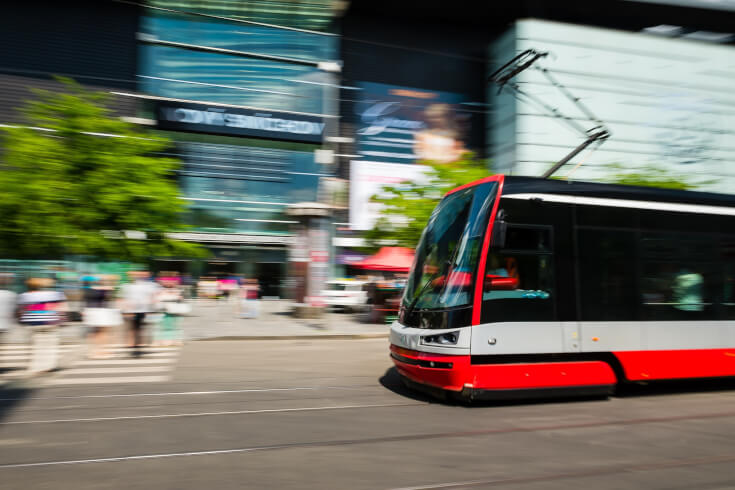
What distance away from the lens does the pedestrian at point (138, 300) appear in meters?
10.2

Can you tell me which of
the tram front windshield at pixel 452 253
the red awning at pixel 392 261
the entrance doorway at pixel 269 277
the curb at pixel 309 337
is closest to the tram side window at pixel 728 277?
the tram front windshield at pixel 452 253

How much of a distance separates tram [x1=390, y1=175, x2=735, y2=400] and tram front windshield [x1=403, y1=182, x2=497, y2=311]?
2 centimetres

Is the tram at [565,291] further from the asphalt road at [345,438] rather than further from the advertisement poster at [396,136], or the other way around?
the advertisement poster at [396,136]

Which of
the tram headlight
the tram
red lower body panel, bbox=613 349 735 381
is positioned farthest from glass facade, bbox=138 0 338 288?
red lower body panel, bbox=613 349 735 381

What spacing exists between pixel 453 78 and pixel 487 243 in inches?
1095

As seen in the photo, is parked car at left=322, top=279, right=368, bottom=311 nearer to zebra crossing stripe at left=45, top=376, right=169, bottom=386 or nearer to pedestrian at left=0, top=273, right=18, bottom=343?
zebra crossing stripe at left=45, top=376, right=169, bottom=386

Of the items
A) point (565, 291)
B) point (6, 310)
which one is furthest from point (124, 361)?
point (565, 291)

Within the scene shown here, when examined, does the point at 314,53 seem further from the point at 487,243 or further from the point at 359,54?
the point at 487,243

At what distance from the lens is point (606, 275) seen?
257 inches

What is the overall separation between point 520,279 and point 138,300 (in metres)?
7.34

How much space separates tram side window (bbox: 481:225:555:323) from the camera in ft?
19.6

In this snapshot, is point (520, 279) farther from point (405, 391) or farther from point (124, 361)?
A: point (124, 361)

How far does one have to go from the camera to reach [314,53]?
29125 millimetres

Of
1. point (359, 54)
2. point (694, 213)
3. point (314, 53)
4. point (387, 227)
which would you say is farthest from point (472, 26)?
point (694, 213)
